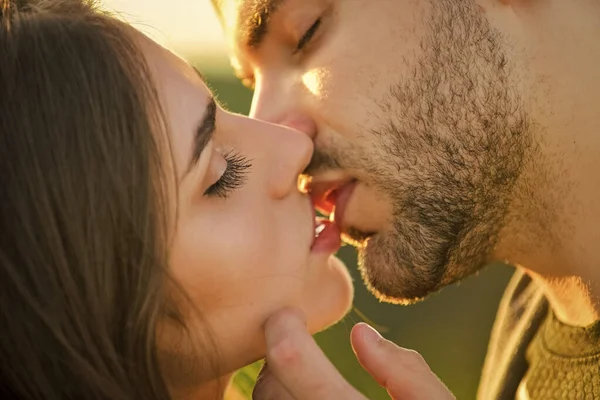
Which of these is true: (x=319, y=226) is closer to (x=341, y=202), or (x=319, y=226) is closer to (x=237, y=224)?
(x=341, y=202)

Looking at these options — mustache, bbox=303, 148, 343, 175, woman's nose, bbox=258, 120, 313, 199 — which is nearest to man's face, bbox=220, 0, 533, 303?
mustache, bbox=303, 148, 343, 175

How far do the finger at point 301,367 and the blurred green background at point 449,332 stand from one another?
56.6 inches

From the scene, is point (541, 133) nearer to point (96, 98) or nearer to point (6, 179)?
point (96, 98)

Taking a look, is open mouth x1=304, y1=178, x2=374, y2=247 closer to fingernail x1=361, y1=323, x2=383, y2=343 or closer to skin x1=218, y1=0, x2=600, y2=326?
skin x1=218, y1=0, x2=600, y2=326

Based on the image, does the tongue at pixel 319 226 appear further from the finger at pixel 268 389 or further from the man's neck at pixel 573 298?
Answer: the man's neck at pixel 573 298

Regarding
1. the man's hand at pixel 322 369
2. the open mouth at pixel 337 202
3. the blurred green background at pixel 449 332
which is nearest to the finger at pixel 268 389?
the man's hand at pixel 322 369

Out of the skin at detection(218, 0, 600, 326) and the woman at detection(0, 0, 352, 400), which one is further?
the skin at detection(218, 0, 600, 326)

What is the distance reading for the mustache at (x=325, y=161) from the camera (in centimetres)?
150

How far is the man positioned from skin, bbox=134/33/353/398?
246 mm

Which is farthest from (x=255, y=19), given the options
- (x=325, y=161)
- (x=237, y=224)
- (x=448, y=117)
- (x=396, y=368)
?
(x=396, y=368)

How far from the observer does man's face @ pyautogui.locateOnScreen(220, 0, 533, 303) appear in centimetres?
151

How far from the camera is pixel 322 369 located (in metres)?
1.05

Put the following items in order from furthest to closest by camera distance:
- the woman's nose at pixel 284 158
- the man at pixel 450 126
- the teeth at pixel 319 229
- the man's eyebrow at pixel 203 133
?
1. the man at pixel 450 126
2. the teeth at pixel 319 229
3. the woman's nose at pixel 284 158
4. the man's eyebrow at pixel 203 133

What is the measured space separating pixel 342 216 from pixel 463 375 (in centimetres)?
132
